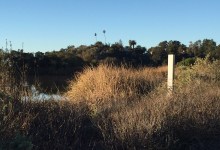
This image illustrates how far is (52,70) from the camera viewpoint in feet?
104

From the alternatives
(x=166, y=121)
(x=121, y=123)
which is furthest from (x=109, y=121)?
(x=166, y=121)

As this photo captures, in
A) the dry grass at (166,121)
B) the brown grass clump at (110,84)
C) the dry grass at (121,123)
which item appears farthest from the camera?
the brown grass clump at (110,84)

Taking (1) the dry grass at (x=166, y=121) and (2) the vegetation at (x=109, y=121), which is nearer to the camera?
(2) the vegetation at (x=109, y=121)

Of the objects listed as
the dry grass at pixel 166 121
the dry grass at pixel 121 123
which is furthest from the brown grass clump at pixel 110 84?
the dry grass at pixel 121 123

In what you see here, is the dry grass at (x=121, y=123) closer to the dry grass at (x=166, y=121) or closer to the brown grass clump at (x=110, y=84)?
the dry grass at (x=166, y=121)

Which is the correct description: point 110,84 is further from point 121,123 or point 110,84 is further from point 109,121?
point 121,123

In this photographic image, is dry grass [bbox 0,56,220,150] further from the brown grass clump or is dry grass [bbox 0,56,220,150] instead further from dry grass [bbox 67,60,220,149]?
the brown grass clump

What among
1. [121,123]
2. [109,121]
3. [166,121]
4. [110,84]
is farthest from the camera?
[110,84]

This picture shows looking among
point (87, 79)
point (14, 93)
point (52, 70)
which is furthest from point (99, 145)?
point (52, 70)

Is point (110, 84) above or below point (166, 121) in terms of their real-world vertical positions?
above

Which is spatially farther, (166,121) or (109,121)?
(109,121)

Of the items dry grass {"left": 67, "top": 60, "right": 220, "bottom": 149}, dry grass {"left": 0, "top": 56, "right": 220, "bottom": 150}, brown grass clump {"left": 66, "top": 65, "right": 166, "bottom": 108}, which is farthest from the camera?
brown grass clump {"left": 66, "top": 65, "right": 166, "bottom": 108}

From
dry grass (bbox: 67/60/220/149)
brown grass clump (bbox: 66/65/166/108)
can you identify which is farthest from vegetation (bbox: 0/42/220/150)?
brown grass clump (bbox: 66/65/166/108)

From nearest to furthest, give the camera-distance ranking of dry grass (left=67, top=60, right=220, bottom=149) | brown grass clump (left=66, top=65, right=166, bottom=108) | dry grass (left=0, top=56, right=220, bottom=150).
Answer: dry grass (left=0, top=56, right=220, bottom=150) → dry grass (left=67, top=60, right=220, bottom=149) → brown grass clump (left=66, top=65, right=166, bottom=108)
